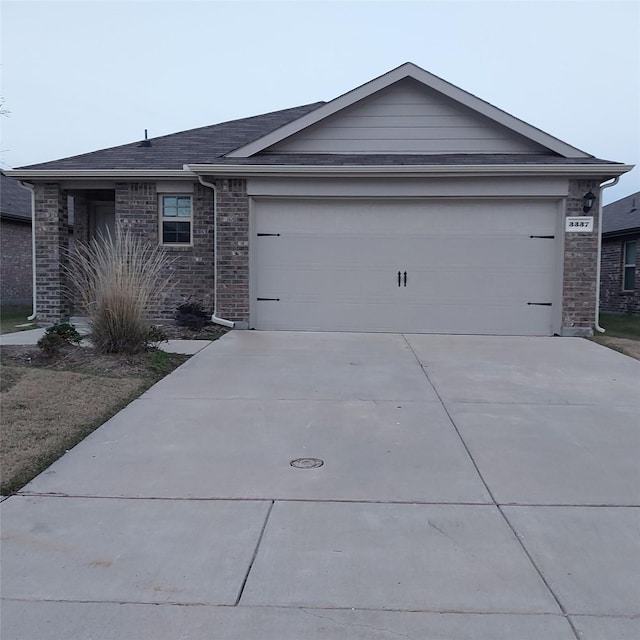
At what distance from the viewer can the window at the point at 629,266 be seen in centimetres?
1775

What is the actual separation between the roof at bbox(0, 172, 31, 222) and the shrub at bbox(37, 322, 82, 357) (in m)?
10.6

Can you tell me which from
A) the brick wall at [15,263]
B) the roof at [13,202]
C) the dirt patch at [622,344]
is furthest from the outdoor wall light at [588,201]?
the brick wall at [15,263]

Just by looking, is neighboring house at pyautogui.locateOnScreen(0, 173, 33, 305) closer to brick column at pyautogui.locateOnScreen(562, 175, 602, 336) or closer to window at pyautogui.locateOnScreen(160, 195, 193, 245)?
window at pyautogui.locateOnScreen(160, 195, 193, 245)

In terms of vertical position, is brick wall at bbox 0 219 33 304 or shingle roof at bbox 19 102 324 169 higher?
shingle roof at bbox 19 102 324 169

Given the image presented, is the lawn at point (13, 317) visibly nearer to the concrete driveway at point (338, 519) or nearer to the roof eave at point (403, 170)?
the roof eave at point (403, 170)

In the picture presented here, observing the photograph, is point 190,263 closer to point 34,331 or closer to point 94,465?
point 34,331

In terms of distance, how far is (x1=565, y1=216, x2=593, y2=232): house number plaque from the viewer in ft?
36.8

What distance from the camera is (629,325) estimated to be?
14164 mm

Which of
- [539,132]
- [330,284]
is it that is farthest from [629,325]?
[330,284]

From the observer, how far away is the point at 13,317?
14.5 meters

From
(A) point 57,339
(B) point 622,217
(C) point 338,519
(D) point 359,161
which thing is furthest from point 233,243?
(B) point 622,217

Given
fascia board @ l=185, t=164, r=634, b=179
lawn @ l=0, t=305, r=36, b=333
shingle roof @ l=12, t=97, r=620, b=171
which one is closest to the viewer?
fascia board @ l=185, t=164, r=634, b=179

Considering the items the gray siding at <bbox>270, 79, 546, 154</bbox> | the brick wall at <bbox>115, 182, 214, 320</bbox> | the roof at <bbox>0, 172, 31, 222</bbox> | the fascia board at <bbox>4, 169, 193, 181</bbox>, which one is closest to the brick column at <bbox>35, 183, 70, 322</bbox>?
the fascia board at <bbox>4, 169, 193, 181</bbox>

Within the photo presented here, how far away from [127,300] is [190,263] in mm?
4397
